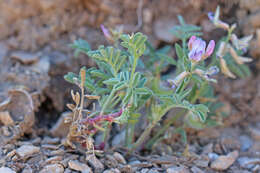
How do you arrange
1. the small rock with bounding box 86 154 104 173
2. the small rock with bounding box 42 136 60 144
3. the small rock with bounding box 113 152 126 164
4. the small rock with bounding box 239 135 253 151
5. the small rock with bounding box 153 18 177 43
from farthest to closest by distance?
the small rock with bounding box 153 18 177 43
the small rock with bounding box 239 135 253 151
the small rock with bounding box 42 136 60 144
the small rock with bounding box 113 152 126 164
the small rock with bounding box 86 154 104 173

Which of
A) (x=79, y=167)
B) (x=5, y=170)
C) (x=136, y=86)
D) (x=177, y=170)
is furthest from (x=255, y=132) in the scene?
(x=5, y=170)

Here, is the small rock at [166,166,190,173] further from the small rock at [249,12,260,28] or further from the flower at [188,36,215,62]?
the small rock at [249,12,260,28]

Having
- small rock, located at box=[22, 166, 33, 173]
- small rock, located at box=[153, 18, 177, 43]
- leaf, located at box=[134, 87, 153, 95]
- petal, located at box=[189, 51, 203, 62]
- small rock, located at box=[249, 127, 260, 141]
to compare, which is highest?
small rock, located at box=[153, 18, 177, 43]

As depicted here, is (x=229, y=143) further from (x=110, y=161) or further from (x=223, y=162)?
(x=110, y=161)

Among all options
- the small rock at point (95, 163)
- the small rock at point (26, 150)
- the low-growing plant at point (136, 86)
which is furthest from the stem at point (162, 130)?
the small rock at point (26, 150)

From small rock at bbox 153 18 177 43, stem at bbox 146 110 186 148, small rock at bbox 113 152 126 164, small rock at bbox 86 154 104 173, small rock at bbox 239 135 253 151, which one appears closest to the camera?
small rock at bbox 86 154 104 173

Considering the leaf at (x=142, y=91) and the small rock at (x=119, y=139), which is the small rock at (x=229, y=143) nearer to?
the small rock at (x=119, y=139)

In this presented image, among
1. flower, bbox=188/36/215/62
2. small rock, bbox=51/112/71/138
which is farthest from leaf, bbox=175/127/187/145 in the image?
small rock, bbox=51/112/71/138
